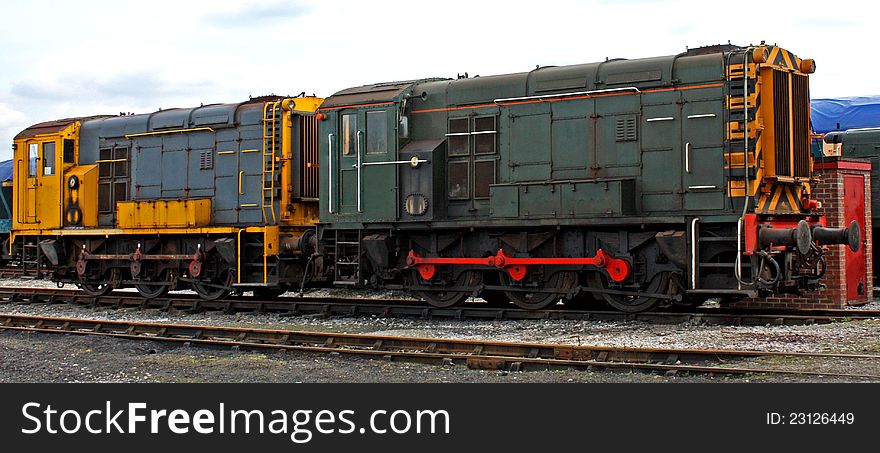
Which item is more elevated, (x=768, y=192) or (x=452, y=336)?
(x=768, y=192)

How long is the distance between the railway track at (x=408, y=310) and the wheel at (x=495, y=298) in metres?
0.20

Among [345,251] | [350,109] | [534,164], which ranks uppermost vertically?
[350,109]

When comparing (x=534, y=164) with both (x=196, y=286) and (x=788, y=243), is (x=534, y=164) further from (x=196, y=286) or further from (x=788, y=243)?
(x=196, y=286)

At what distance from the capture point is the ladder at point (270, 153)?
17672 millimetres

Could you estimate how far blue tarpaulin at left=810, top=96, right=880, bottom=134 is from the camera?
3391cm

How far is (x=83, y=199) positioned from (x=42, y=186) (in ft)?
4.30

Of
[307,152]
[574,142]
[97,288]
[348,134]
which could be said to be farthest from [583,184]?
[97,288]

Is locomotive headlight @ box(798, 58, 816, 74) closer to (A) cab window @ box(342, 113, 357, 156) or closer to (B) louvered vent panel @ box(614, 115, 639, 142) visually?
(B) louvered vent panel @ box(614, 115, 639, 142)

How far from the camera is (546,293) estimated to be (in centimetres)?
1482

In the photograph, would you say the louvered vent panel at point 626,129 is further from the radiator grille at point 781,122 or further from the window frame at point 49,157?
the window frame at point 49,157

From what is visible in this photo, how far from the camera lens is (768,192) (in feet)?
43.8

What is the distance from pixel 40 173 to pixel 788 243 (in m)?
15.3

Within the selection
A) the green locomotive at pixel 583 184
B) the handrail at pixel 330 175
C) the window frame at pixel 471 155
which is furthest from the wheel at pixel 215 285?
the window frame at pixel 471 155
